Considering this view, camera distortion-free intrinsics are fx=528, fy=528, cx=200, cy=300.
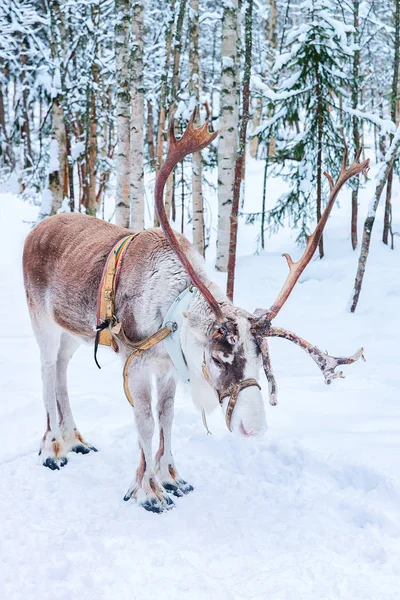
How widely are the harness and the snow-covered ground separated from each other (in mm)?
433

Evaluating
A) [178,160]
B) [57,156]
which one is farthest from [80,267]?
[57,156]

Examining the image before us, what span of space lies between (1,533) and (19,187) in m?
22.5

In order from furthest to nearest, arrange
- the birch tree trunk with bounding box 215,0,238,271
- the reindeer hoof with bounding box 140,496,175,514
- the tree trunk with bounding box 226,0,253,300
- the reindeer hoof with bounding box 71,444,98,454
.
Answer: the birch tree trunk with bounding box 215,0,238,271, the tree trunk with bounding box 226,0,253,300, the reindeer hoof with bounding box 71,444,98,454, the reindeer hoof with bounding box 140,496,175,514

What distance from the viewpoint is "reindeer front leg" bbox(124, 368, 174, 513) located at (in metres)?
3.39

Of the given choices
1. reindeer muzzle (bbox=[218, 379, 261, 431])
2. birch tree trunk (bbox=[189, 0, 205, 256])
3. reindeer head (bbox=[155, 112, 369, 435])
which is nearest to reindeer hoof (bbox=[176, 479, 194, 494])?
reindeer head (bbox=[155, 112, 369, 435])

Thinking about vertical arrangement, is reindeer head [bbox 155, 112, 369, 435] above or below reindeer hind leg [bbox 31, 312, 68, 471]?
above

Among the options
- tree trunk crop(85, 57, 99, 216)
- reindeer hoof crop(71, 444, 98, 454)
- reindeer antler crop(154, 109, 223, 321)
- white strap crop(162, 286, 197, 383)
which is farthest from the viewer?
tree trunk crop(85, 57, 99, 216)

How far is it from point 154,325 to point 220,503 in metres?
1.22

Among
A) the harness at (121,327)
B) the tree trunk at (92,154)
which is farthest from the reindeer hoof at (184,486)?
the tree trunk at (92,154)

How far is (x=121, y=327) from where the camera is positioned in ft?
11.1

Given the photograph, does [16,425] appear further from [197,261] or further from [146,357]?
[197,261]

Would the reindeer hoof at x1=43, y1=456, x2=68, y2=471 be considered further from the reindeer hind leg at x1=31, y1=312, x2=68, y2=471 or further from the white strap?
the white strap

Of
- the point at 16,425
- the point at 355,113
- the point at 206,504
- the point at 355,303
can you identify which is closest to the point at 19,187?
the point at 355,113

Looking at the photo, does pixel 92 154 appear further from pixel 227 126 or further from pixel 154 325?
pixel 154 325
